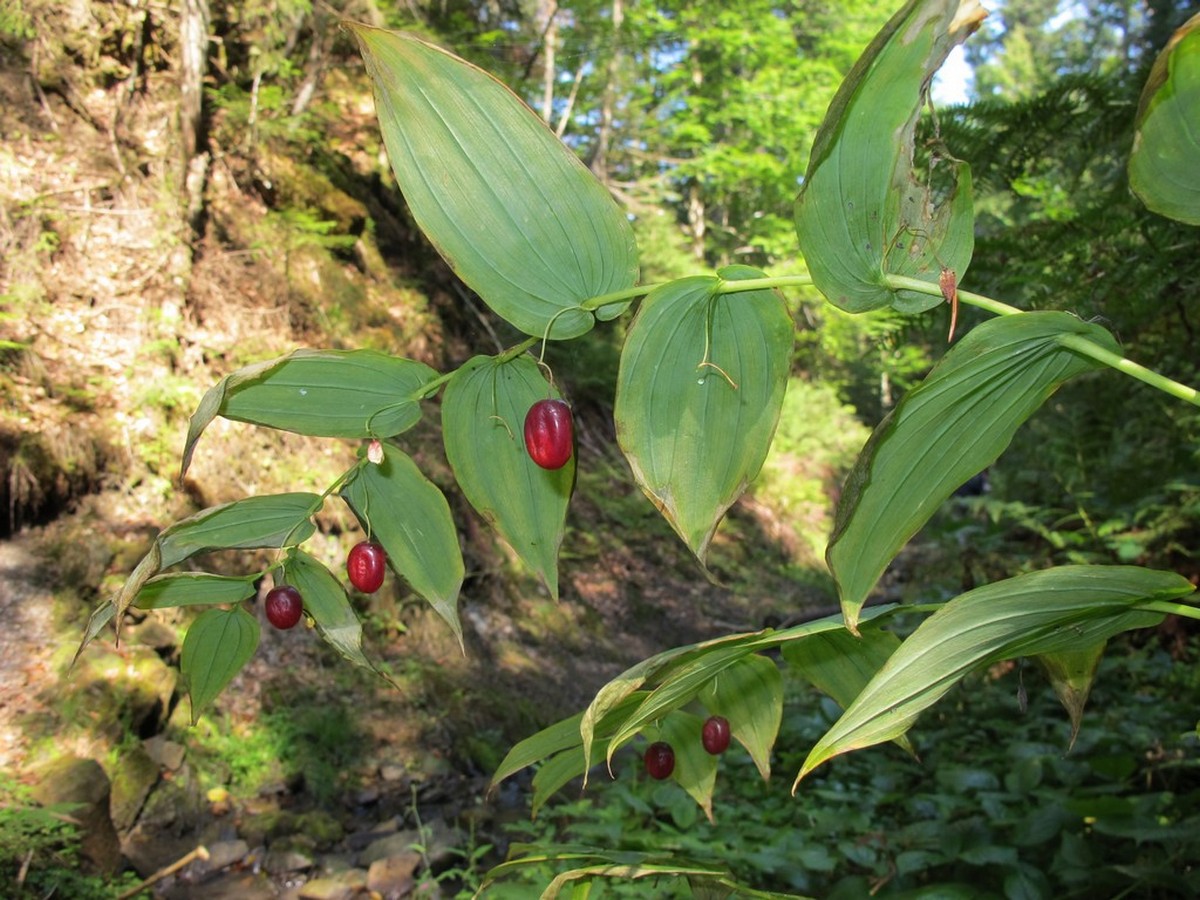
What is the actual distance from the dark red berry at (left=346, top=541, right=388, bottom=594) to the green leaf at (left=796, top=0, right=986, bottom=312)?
0.68 metres

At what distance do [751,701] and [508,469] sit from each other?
1.45ft

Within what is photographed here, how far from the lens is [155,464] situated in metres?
6.15

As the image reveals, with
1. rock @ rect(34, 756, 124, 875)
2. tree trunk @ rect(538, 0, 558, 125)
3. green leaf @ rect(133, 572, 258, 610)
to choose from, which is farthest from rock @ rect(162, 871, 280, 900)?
tree trunk @ rect(538, 0, 558, 125)

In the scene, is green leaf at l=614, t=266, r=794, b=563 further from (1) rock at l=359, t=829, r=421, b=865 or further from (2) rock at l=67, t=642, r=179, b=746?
(2) rock at l=67, t=642, r=179, b=746

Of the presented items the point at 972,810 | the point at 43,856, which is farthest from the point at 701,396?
the point at 43,856

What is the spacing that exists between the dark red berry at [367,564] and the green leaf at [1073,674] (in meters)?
0.81

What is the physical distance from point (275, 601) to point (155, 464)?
5.59 metres

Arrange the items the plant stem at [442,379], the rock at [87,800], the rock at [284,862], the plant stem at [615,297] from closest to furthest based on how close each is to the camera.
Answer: the plant stem at [615,297] → the plant stem at [442,379] → the rock at [87,800] → the rock at [284,862]

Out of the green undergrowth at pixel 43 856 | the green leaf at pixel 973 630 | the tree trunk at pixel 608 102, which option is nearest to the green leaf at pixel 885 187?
the green leaf at pixel 973 630

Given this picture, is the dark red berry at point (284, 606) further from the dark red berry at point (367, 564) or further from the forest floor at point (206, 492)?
the forest floor at point (206, 492)

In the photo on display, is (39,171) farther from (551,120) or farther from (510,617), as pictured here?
(551,120)

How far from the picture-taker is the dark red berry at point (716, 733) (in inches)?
48.6

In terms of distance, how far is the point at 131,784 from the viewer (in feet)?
15.8

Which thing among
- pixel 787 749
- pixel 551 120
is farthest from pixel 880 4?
pixel 787 749
